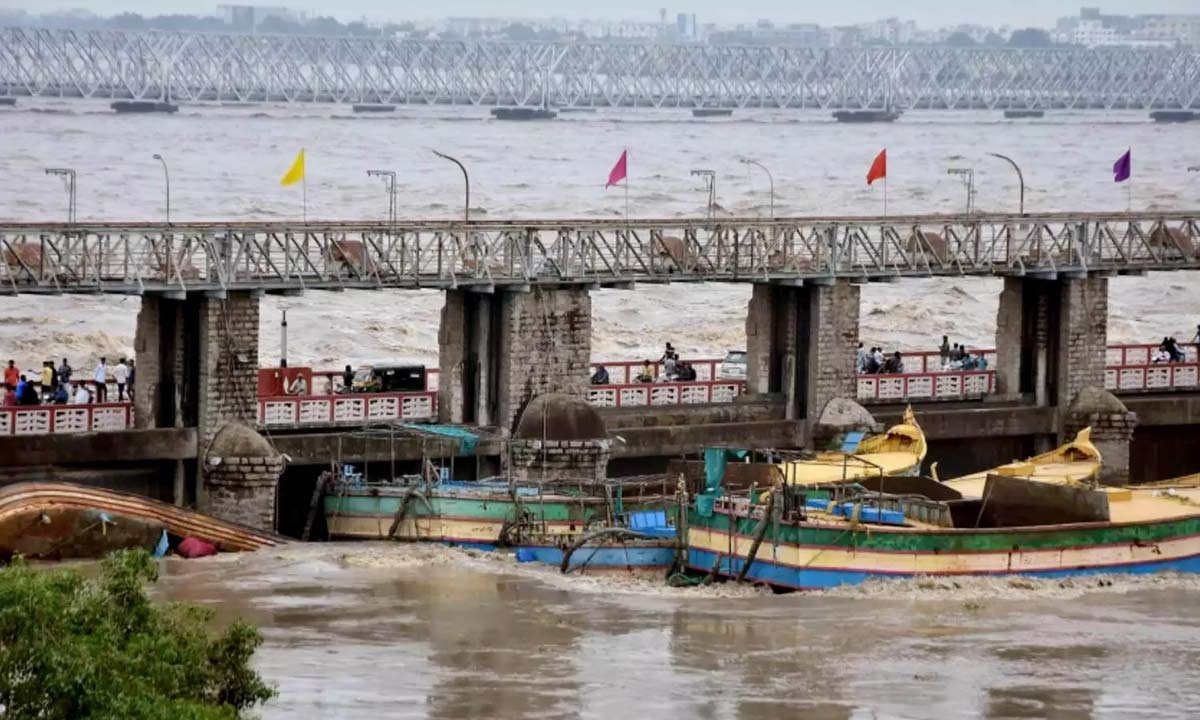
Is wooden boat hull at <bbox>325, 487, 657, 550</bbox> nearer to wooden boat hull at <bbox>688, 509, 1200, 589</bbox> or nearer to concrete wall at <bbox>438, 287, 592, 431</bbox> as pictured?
wooden boat hull at <bbox>688, 509, 1200, 589</bbox>

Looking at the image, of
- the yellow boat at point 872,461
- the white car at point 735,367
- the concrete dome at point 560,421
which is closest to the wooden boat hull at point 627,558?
the yellow boat at point 872,461

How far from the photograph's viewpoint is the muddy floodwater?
41.4m

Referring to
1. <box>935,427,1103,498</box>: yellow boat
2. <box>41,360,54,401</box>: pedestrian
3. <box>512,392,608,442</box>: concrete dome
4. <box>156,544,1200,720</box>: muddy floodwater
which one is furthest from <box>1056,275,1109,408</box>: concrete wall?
<box>41,360,54,401</box>: pedestrian

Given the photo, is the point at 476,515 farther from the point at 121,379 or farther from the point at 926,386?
the point at 926,386

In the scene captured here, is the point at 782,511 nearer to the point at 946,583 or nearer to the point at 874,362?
the point at 946,583

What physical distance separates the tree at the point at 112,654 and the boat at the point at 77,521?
15.9 metres

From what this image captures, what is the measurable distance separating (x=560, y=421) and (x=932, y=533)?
9361mm

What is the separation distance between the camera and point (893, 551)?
164ft

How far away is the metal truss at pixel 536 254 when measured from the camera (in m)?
52.9

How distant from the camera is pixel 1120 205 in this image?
556 feet

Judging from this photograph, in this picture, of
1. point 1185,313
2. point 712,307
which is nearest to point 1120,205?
point 1185,313

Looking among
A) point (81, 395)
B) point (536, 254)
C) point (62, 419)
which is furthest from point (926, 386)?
point (62, 419)

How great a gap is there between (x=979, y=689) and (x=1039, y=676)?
4.84 feet

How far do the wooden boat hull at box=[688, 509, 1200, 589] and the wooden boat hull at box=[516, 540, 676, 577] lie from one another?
521 millimetres
